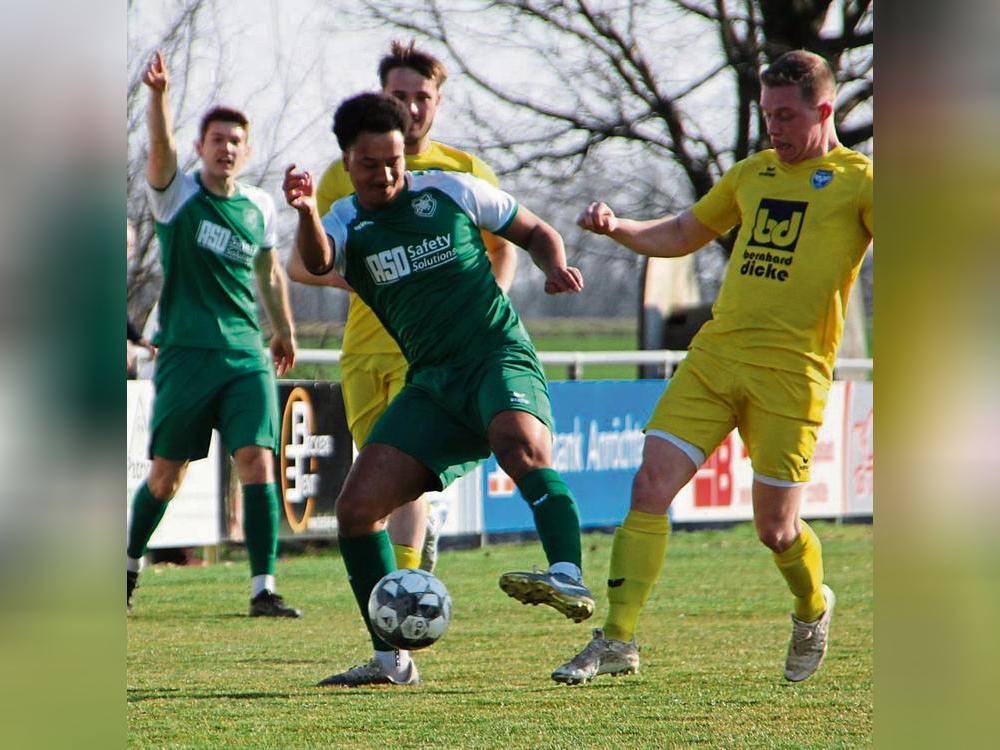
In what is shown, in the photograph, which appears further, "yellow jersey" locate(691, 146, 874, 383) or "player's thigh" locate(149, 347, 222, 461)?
"player's thigh" locate(149, 347, 222, 461)

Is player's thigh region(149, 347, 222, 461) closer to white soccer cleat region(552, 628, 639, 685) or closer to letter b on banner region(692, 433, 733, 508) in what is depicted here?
white soccer cleat region(552, 628, 639, 685)

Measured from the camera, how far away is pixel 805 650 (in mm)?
4980

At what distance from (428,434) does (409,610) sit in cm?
56

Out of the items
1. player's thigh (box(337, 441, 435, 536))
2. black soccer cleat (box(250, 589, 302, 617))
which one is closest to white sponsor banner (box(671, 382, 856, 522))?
black soccer cleat (box(250, 589, 302, 617))

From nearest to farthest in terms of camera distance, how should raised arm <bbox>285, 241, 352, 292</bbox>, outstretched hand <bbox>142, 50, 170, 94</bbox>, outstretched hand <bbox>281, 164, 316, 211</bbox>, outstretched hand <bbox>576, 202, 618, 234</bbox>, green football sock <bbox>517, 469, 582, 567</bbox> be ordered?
outstretched hand <bbox>281, 164, 316, 211</bbox> → green football sock <bbox>517, 469, 582, 567</bbox> → outstretched hand <bbox>576, 202, 618, 234</bbox> → outstretched hand <bbox>142, 50, 170, 94</bbox> → raised arm <bbox>285, 241, 352, 292</bbox>

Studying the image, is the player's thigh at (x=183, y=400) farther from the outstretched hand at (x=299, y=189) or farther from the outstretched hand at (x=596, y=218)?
the outstretched hand at (x=596, y=218)

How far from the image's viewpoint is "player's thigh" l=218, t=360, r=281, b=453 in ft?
21.8

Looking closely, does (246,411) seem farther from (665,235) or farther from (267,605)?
(665,235)

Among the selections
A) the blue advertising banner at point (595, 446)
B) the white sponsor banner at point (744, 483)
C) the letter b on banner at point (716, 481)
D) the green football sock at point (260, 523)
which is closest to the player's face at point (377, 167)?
the green football sock at point (260, 523)

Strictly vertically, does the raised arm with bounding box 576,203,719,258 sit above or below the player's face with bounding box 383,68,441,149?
below
